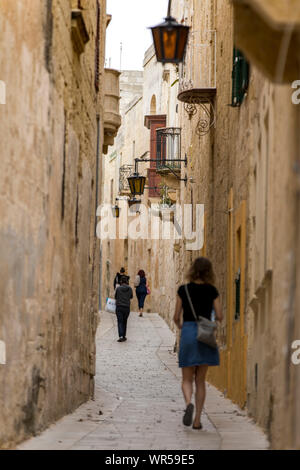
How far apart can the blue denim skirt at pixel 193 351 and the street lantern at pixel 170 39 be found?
12.8ft

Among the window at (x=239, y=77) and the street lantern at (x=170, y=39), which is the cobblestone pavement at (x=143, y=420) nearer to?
the window at (x=239, y=77)

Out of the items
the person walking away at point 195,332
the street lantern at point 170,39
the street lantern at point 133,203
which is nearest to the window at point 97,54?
the street lantern at point 170,39

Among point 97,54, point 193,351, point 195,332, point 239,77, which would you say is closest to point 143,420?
point 193,351

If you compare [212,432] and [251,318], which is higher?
[251,318]

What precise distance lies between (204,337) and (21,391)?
192 cm

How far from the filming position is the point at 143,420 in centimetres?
988

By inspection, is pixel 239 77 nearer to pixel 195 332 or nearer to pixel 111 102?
pixel 195 332

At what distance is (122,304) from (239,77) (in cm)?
1309

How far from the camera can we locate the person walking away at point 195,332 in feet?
28.8

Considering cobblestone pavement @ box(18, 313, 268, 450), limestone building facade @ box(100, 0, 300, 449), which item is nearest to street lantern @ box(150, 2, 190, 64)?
limestone building facade @ box(100, 0, 300, 449)

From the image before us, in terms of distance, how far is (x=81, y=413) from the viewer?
425 inches

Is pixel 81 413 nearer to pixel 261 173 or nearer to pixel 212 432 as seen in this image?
pixel 212 432
